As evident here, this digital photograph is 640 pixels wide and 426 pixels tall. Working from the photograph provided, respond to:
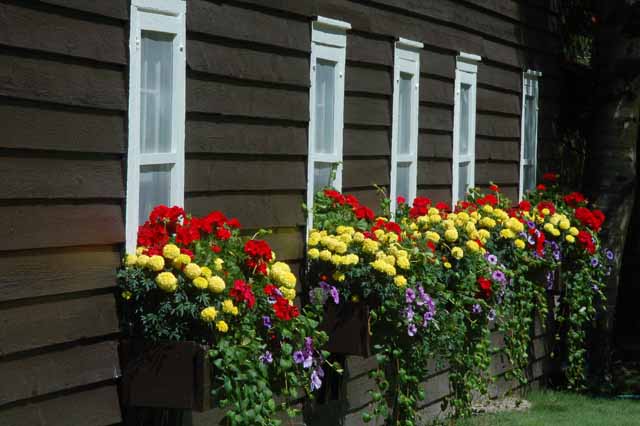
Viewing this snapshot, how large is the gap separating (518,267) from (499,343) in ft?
4.05

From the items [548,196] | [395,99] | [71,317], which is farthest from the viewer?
[548,196]

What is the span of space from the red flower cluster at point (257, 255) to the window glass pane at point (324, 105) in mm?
1814

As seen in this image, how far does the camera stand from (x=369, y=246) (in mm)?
6805

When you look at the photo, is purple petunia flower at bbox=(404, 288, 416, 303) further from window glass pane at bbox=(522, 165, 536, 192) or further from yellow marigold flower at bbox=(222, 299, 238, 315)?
window glass pane at bbox=(522, 165, 536, 192)

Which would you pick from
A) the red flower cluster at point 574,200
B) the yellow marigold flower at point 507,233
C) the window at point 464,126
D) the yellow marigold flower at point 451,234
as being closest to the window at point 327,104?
the yellow marigold flower at point 451,234

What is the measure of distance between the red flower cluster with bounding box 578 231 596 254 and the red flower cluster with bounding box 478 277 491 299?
243 cm

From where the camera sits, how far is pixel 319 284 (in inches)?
268

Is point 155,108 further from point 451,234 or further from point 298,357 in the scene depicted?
point 451,234

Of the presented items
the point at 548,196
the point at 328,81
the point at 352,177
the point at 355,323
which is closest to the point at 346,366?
the point at 355,323

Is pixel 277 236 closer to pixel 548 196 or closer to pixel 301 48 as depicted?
pixel 301 48

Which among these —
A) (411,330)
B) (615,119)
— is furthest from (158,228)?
(615,119)

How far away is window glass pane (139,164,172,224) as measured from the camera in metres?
5.43

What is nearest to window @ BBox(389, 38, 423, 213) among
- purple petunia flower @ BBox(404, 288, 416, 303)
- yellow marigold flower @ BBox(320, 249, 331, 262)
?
purple petunia flower @ BBox(404, 288, 416, 303)

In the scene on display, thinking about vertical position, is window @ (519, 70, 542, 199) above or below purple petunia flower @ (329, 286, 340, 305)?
above
